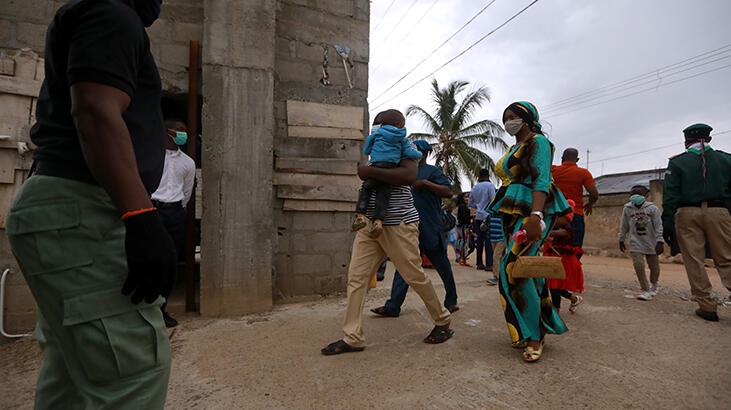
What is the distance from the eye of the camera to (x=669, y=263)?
10.2 m

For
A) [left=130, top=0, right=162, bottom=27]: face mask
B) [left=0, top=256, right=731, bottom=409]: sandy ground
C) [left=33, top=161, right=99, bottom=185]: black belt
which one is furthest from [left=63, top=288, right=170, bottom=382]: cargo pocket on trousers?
[left=0, top=256, right=731, bottom=409]: sandy ground

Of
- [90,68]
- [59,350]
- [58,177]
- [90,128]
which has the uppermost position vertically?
[90,68]

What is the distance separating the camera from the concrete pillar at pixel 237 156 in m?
3.88

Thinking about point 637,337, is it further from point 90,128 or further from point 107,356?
point 90,128

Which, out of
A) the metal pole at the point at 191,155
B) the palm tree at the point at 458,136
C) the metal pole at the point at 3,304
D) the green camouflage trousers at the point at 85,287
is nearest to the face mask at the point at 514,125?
the green camouflage trousers at the point at 85,287

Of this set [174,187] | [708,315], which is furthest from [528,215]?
[174,187]

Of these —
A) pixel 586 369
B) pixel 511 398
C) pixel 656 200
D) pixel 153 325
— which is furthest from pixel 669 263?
pixel 153 325

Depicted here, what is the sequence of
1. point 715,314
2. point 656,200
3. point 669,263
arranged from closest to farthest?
1. point 715,314
2. point 669,263
3. point 656,200

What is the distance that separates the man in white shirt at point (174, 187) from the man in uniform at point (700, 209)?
4950mm

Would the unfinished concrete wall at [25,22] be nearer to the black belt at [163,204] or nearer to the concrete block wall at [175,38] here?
the concrete block wall at [175,38]

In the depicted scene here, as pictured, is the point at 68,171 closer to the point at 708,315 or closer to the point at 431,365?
the point at 431,365

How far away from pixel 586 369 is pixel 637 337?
109cm

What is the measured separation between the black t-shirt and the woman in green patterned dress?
2.35 metres

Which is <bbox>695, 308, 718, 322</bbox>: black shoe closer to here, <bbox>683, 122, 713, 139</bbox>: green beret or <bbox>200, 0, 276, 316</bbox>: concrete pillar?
<bbox>683, 122, 713, 139</bbox>: green beret
